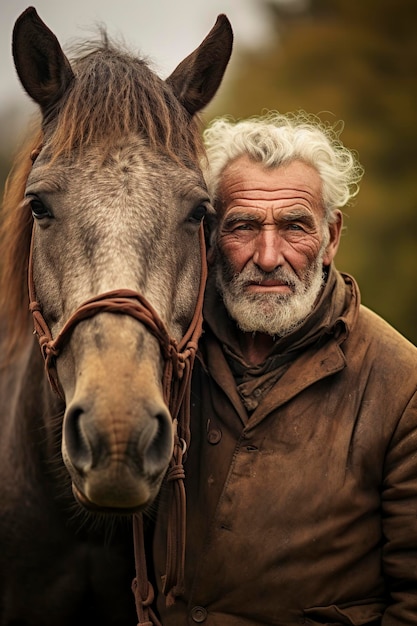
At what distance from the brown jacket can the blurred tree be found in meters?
7.19

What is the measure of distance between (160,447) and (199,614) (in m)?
1.06

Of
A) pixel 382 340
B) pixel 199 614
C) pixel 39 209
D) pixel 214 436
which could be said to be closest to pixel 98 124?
pixel 39 209

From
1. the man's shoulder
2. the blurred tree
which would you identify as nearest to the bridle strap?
the man's shoulder

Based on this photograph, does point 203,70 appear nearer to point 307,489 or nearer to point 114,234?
point 114,234

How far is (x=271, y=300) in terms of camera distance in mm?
3428

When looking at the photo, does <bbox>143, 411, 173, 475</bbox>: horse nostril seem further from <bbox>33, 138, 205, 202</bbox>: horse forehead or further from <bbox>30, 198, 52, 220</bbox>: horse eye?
<bbox>30, 198, 52, 220</bbox>: horse eye

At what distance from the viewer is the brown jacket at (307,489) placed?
306 cm

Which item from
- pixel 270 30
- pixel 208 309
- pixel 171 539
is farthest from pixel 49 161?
pixel 270 30

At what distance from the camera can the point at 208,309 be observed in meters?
3.61

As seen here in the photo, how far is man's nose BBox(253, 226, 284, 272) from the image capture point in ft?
11.2

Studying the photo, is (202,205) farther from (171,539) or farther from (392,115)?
(392,115)

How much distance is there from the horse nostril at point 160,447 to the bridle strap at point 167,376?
29 centimetres

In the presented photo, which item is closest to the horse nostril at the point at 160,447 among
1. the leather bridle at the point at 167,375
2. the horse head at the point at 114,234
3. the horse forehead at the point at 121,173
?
the horse head at the point at 114,234

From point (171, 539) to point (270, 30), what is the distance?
1094cm
